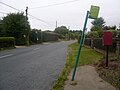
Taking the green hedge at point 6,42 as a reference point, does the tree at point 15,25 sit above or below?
above

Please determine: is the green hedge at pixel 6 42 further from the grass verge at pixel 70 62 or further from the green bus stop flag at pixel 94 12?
the green bus stop flag at pixel 94 12

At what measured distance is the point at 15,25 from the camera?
1406 inches

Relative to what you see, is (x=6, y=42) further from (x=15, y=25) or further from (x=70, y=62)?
(x=70, y=62)

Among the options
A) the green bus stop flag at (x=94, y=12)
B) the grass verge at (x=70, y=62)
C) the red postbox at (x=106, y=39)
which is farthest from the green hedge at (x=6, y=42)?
the green bus stop flag at (x=94, y=12)

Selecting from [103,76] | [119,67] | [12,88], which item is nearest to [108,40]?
[119,67]

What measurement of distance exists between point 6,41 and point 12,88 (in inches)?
905

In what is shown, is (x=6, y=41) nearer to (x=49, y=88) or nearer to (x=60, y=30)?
(x=49, y=88)

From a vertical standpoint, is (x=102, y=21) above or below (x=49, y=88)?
above

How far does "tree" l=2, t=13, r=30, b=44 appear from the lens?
35562 mm

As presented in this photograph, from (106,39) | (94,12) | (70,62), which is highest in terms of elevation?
(94,12)

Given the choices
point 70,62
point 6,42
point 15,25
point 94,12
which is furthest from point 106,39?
point 15,25

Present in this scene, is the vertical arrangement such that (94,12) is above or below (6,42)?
above

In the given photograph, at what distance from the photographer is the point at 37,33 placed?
152 feet

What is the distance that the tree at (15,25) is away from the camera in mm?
35562
